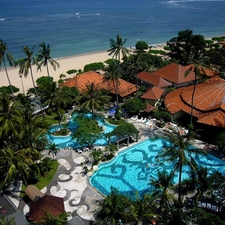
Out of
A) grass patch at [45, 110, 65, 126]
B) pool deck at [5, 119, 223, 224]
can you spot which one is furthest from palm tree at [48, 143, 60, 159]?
grass patch at [45, 110, 65, 126]

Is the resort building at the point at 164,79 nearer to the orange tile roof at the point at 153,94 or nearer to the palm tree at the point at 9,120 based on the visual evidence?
the orange tile roof at the point at 153,94

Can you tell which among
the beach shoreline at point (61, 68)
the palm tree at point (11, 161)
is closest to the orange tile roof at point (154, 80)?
the beach shoreline at point (61, 68)

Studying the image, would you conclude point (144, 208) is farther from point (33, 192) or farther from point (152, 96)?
point (152, 96)

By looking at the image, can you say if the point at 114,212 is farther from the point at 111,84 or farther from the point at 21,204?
the point at 111,84

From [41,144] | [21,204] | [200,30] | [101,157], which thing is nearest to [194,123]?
[101,157]

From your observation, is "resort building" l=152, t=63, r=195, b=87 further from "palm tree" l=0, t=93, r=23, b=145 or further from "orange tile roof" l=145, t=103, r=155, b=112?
"palm tree" l=0, t=93, r=23, b=145

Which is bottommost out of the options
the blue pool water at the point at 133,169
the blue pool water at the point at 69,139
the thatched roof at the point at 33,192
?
the blue pool water at the point at 133,169

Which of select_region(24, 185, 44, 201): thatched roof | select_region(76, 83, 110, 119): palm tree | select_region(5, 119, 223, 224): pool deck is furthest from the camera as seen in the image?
select_region(76, 83, 110, 119): palm tree
